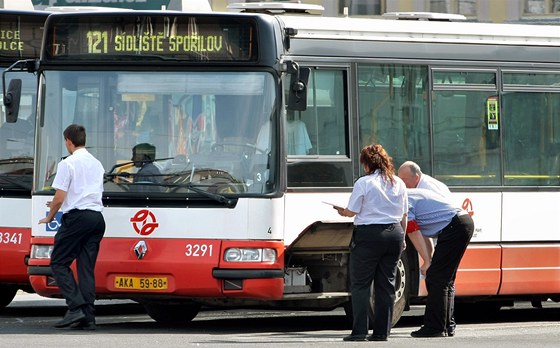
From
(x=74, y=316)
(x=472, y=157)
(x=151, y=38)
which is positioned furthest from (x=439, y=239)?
(x=74, y=316)

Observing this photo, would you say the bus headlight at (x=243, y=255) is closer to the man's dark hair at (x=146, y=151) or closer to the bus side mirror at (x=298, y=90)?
the man's dark hair at (x=146, y=151)

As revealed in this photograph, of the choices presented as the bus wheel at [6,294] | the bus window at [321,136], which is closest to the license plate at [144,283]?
the bus window at [321,136]

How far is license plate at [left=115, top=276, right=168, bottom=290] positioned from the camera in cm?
1388

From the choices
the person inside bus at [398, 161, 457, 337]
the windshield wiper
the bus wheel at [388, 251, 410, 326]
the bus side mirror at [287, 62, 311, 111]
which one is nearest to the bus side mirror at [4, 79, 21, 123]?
the windshield wiper

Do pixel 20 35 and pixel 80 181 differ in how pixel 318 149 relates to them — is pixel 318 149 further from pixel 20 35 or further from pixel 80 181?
pixel 20 35

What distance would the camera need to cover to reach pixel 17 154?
16.4 meters

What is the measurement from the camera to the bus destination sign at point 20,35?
1630 cm

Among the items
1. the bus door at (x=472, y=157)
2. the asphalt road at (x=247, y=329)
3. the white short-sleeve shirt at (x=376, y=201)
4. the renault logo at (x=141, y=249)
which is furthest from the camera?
the bus door at (x=472, y=157)

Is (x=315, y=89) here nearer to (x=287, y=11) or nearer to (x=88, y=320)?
(x=287, y=11)

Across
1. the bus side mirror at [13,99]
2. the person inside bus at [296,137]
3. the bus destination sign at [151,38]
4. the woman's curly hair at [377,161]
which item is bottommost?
the woman's curly hair at [377,161]

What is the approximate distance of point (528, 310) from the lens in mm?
18562

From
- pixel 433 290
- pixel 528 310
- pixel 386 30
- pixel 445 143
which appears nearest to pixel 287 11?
pixel 386 30

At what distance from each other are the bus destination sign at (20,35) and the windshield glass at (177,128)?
223 cm

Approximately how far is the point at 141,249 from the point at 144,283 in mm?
286
